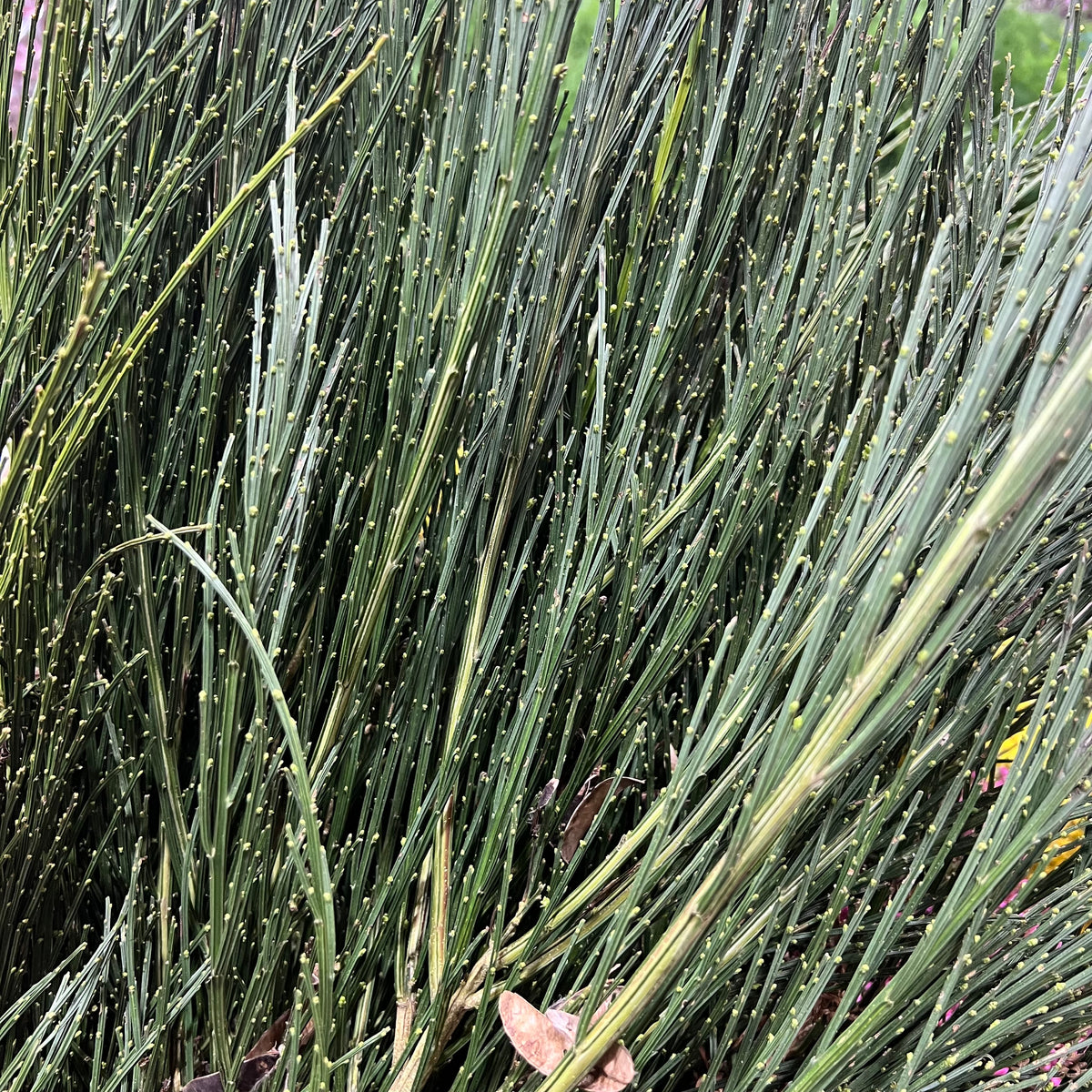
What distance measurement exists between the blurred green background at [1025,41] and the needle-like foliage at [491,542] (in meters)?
1.64

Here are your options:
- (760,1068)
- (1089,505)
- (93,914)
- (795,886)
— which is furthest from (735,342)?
(93,914)

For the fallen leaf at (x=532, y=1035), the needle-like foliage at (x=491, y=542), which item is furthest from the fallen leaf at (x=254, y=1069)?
the fallen leaf at (x=532, y=1035)

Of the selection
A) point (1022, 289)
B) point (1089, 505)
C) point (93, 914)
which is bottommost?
point (93, 914)

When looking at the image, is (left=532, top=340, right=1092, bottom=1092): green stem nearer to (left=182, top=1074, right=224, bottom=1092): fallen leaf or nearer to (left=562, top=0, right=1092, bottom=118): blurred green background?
(left=182, top=1074, right=224, bottom=1092): fallen leaf

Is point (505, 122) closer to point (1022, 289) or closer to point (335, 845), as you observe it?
point (1022, 289)

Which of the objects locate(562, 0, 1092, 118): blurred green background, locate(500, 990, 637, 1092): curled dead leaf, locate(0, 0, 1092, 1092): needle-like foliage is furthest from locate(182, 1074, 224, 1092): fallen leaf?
locate(562, 0, 1092, 118): blurred green background

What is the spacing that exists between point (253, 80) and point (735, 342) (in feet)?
1.53

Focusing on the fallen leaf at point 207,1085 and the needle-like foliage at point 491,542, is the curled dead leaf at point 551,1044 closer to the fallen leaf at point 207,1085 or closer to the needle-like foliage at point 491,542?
the needle-like foliage at point 491,542

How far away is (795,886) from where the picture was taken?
62cm

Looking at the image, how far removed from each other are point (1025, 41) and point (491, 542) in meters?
2.32

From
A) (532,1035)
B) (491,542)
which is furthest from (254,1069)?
(491,542)

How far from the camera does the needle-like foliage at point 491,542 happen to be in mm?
562

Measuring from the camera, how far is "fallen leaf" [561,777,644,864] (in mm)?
672

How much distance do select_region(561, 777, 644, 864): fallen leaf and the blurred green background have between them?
194cm
